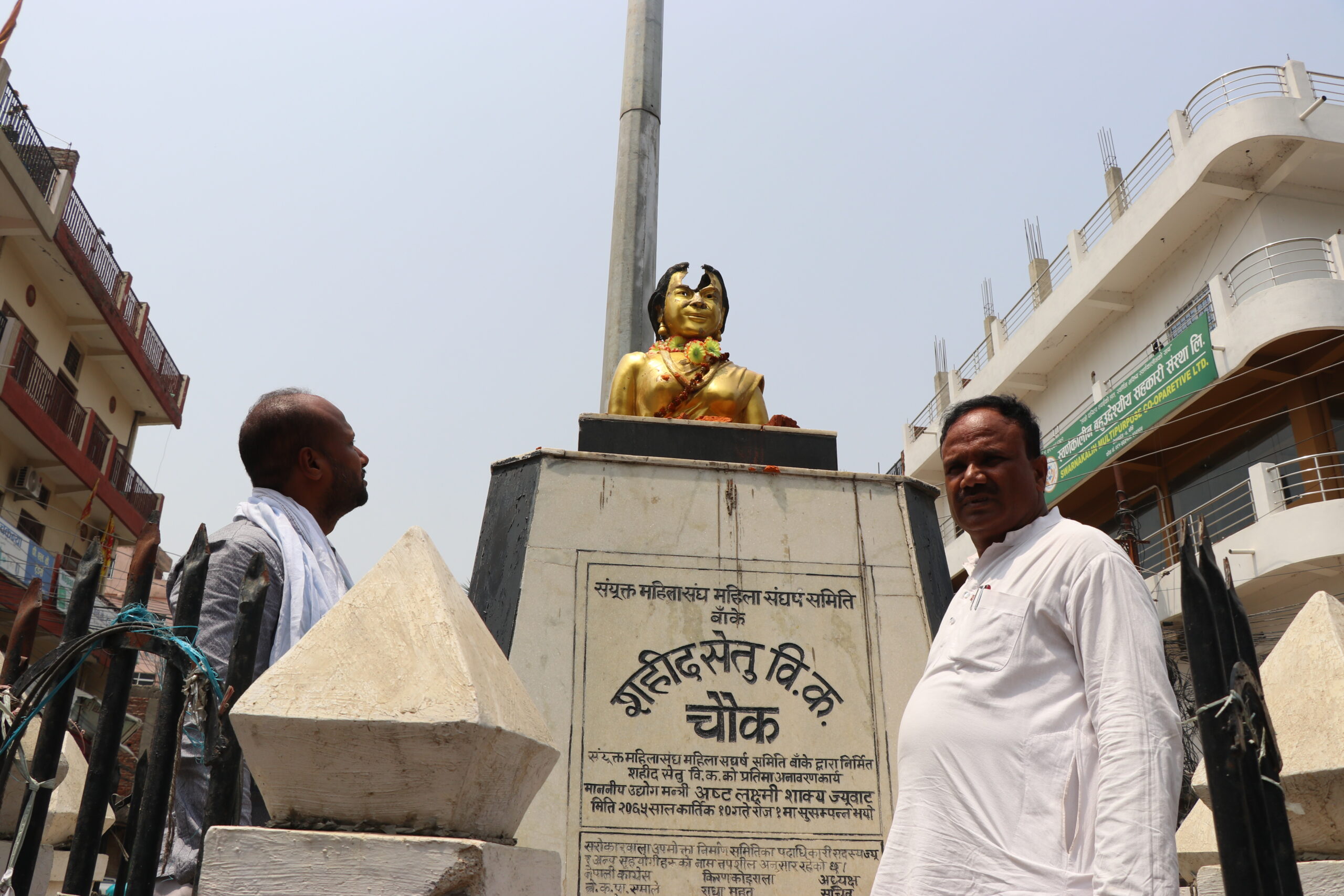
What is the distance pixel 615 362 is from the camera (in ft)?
23.8

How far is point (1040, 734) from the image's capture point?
6.04 ft

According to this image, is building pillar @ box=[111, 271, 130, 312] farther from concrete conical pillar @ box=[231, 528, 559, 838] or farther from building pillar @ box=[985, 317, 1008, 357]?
concrete conical pillar @ box=[231, 528, 559, 838]

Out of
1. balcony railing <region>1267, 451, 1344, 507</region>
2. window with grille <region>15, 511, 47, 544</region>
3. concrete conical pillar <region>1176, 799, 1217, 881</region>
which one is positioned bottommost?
concrete conical pillar <region>1176, 799, 1217, 881</region>

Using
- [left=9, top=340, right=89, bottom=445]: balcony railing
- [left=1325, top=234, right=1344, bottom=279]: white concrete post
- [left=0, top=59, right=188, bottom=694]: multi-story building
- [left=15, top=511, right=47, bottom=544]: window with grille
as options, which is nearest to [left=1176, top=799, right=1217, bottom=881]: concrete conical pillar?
[left=1325, top=234, right=1344, bottom=279]: white concrete post

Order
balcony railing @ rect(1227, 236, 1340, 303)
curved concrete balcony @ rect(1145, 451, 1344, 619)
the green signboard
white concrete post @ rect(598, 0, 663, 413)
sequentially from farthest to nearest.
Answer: balcony railing @ rect(1227, 236, 1340, 303)
the green signboard
curved concrete balcony @ rect(1145, 451, 1344, 619)
white concrete post @ rect(598, 0, 663, 413)

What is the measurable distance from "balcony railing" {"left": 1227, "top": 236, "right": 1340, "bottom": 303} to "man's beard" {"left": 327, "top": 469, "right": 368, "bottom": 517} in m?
14.1

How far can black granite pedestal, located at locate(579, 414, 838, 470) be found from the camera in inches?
189

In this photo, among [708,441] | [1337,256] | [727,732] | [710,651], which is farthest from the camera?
[1337,256]

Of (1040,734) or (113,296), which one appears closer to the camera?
(1040,734)

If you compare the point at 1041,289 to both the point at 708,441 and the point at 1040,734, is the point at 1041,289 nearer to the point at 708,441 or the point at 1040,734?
the point at 708,441

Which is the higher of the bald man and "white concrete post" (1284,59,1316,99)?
"white concrete post" (1284,59,1316,99)

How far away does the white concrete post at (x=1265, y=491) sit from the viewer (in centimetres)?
1252

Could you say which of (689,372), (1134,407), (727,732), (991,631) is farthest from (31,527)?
(991,631)

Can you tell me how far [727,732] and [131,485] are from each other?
22.4m
